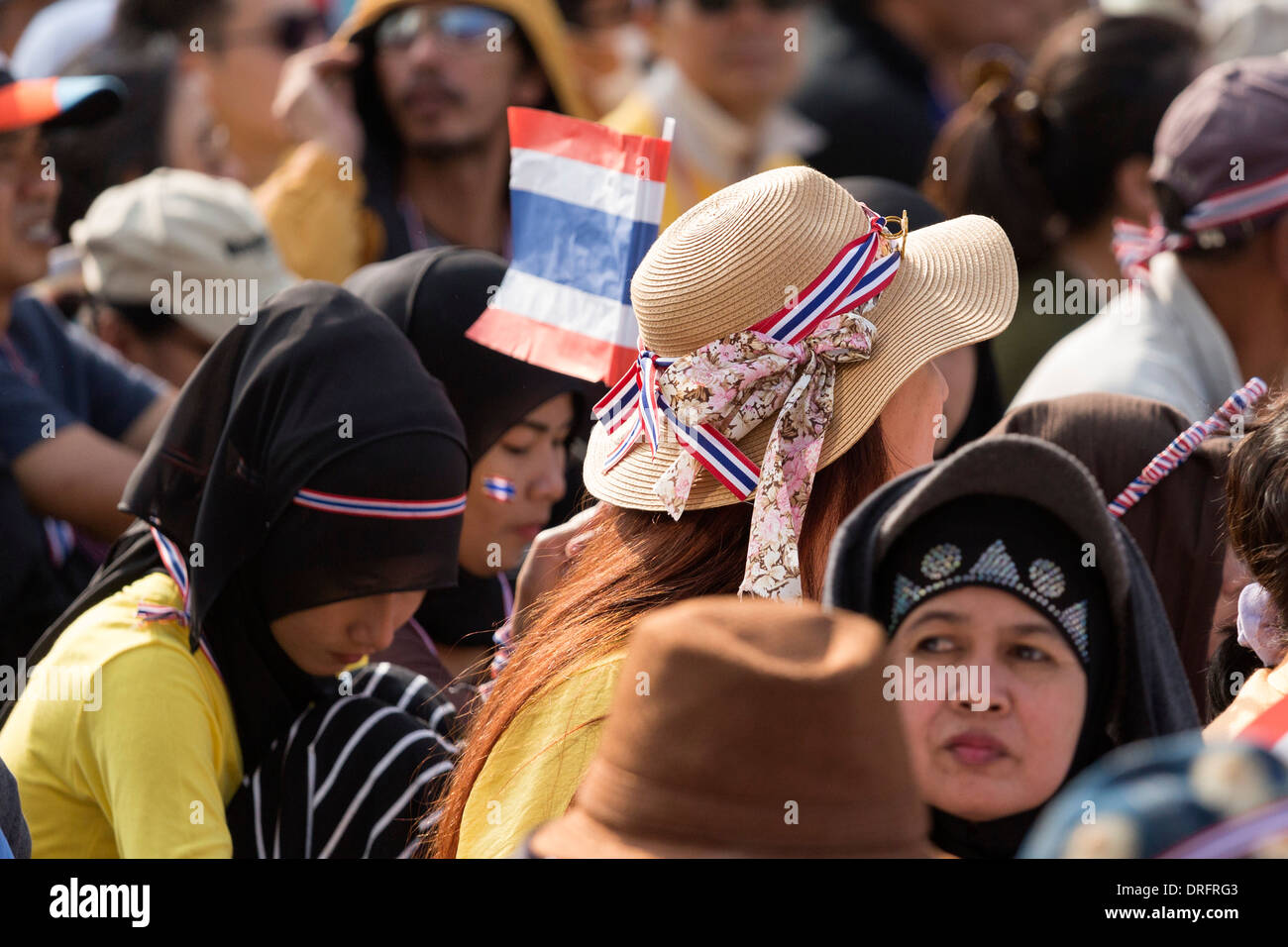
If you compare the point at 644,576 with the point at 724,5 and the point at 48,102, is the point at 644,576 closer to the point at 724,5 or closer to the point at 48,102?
the point at 48,102

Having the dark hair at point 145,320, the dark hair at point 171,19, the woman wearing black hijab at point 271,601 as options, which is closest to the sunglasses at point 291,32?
the dark hair at point 171,19

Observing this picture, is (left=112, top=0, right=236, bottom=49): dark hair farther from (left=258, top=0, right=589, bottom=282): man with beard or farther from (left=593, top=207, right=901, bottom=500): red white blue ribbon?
(left=593, top=207, right=901, bottom=500): red white blue ribbon

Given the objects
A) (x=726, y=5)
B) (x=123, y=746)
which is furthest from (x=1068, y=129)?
(x=123, y=746)

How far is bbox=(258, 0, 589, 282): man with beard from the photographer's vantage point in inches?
215

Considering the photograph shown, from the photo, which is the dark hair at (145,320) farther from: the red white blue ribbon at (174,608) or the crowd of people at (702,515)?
the red white blue ribbon at (174,608)

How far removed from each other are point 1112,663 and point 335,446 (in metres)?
1.36

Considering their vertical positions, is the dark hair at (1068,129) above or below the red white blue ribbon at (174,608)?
above

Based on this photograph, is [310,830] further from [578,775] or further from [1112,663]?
[1112,663]

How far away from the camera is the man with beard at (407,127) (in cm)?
546

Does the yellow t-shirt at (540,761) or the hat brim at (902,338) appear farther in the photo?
the hat brim at (902,338)

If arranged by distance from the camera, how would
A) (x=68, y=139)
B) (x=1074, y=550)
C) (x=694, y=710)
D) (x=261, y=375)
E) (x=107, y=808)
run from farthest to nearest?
(x=68, y=139) < (x=261, y=375) < (x=107, y=808) < (x=1074, y=550) < (x=694, y=710)

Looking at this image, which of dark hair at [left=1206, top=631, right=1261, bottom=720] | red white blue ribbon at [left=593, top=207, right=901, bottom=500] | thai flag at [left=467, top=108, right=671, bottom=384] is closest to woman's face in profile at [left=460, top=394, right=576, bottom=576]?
thai flag at [left=467, top=108, right=671, bottom=384]

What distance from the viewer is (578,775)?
2.20m
